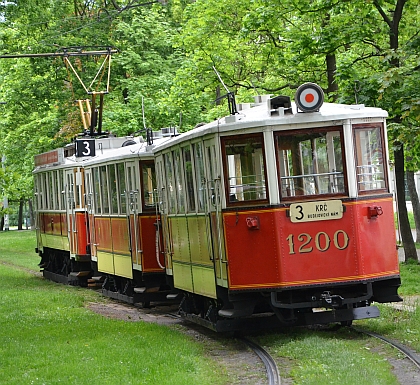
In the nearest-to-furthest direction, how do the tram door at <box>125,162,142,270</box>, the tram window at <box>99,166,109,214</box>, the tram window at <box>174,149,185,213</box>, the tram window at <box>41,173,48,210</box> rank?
1. the tram window at <box>174,149,185,213</box>
2. the tram door at <box>125,162,142,270</box>
3. the tram window at <box>99,166,109,214</box>
4. the tram window at <box>41,173,48,210</box>

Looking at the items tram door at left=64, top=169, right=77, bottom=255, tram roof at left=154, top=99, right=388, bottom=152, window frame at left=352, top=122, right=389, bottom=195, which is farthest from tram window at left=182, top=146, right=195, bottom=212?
Result: tram door at left=64, top=169, right=77, bottom=255

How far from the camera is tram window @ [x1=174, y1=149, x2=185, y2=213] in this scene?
48.9ft

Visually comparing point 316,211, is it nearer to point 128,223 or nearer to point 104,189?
point 128,223

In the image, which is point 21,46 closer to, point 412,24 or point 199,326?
point 412,24

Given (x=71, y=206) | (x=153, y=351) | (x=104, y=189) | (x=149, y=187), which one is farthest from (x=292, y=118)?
(x=71, y=206)

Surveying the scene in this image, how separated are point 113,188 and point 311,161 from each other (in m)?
8.28

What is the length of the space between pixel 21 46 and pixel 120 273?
1885 cm

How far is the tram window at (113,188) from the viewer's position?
787 inches

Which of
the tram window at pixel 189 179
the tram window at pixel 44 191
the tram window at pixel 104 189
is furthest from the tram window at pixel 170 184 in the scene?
the tram window at pixel 44 191

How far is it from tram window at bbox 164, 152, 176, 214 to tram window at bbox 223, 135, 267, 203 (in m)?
2.84

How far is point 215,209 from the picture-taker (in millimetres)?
13016

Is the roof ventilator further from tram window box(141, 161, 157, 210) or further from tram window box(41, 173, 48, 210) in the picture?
tram window box(41, 173, 48, 210)

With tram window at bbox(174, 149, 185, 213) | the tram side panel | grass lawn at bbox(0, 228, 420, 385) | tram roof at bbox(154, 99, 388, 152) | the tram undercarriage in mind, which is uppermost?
tram roof at bbox(154, 99, 388, 152)

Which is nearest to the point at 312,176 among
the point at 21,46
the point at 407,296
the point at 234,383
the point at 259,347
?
the point at 259,347
